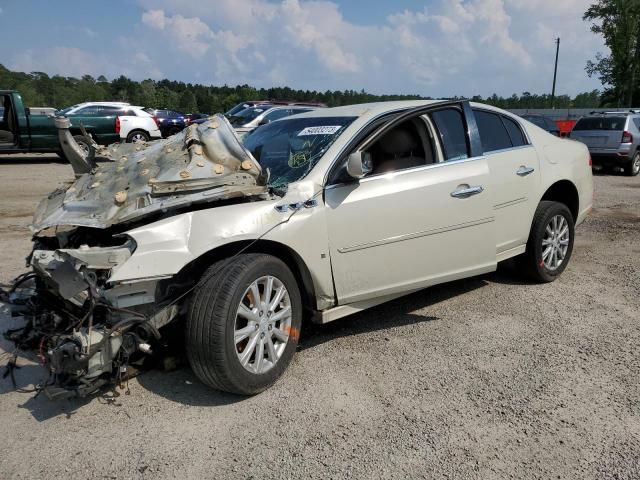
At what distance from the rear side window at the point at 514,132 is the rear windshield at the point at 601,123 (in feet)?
37.5

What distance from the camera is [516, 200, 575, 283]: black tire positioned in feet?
16.5

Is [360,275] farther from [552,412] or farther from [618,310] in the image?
[618,310]

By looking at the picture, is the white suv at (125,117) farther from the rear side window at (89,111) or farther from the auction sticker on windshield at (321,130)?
the auction sticker on windshield at (321,130)

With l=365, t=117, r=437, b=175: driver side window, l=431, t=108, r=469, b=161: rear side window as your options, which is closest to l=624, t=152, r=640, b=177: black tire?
l=431, t=108, r=469, b=161: rear side window

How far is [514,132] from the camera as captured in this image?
5027 mm

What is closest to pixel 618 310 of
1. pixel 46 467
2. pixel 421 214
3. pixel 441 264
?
pixel 441 264

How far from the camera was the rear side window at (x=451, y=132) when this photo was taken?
14.2ft

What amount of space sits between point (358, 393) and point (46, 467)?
1674mm

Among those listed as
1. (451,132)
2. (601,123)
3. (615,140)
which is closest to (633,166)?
(615,140)

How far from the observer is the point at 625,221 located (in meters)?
8.44

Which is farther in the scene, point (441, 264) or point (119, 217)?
point (441, 264)

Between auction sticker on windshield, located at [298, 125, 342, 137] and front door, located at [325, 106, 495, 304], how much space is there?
0.29m

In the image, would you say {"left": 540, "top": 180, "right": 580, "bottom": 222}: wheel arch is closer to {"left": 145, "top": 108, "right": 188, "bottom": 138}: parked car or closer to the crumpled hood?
the crumpled hood

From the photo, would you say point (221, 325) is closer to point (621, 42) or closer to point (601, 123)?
point (601, 123)
